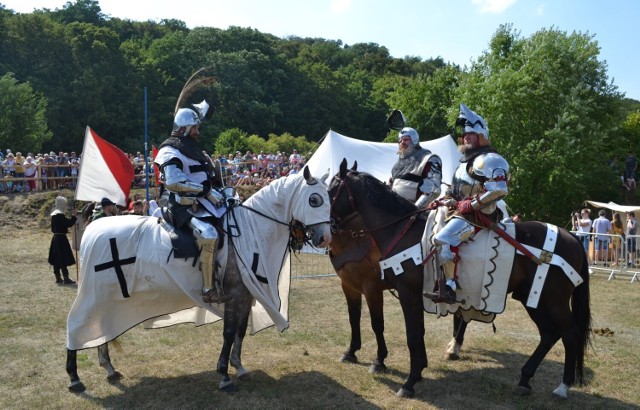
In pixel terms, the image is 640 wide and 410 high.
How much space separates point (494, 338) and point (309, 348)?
106 inches

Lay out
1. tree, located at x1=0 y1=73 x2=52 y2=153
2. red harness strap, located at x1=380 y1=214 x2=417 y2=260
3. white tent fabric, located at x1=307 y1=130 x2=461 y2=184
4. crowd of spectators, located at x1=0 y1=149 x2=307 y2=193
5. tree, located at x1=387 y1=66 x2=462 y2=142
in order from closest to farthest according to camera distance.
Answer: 1. red harness strap, located at x1=380 y1=214 x2=417 y2=260
2. white tent fabric, located at x1=307 y1=130 x2=461 y2=184
3. crowd of spectators, located at x1=0 y1=149 x2=307 y2=193
4. tree, located at x1=0 y1=73 x2=52 y2=153
5. tree, located at x1=387 y1=66 x2=462 y2=142

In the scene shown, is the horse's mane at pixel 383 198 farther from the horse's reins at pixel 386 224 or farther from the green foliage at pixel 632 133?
the green foliage at pixel 632 133

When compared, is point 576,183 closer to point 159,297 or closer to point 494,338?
point 494,338

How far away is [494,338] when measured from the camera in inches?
343

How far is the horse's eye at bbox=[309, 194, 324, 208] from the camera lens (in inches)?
A: 248

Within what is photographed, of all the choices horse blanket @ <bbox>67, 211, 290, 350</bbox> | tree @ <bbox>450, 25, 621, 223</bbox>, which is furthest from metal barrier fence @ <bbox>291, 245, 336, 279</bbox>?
tree @ <bbox>450, 25, 621, 223</bbox>

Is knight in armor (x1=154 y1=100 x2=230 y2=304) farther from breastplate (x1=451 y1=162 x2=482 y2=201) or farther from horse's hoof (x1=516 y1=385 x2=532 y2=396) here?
horse's hoof (x1=516 y1=385 x2=532 y2=396)

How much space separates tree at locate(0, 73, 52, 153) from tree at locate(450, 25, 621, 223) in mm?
27294

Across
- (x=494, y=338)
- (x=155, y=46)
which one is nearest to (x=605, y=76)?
(x=494, y=338)

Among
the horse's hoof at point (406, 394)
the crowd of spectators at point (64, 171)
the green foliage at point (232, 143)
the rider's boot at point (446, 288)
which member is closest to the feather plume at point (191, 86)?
the rider's boot at point (446, 288)

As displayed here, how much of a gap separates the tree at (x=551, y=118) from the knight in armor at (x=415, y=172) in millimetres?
18562

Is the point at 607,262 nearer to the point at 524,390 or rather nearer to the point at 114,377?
the point at 524,390

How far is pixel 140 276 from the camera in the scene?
6379 millimetres

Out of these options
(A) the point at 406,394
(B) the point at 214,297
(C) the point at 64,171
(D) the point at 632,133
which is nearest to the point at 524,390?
(A) the point at 406,394
